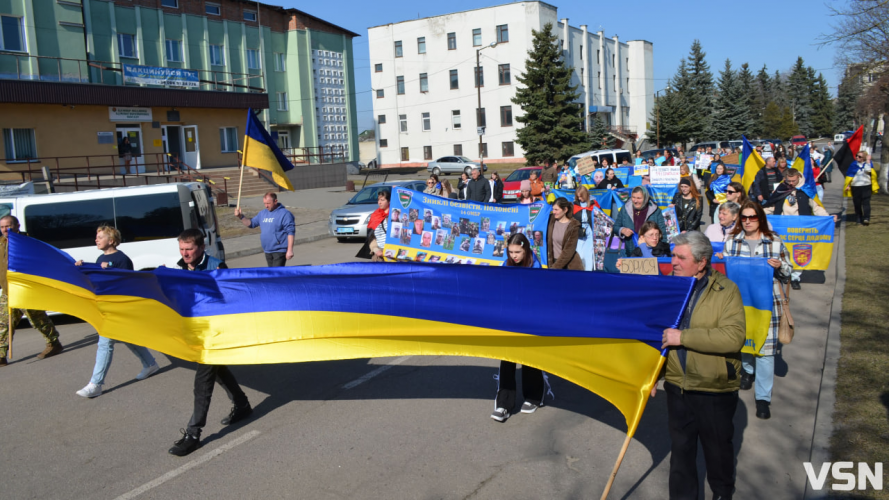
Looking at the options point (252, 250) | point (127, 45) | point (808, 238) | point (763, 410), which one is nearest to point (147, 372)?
point (763, 410)

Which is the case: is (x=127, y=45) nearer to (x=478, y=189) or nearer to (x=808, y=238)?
(x=478, y=189)

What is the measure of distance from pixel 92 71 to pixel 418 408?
3627 centimetres

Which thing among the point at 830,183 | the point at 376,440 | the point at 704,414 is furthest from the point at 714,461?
the point at 830,183

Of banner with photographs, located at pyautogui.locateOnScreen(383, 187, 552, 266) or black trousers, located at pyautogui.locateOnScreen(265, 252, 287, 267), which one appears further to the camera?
banner with photographs, located at pyautogui.locateOnScreen(383, 187, 552, 266)

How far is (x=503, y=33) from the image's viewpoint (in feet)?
208

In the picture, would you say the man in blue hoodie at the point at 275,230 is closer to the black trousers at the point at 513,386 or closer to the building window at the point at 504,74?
the black trousers at the point at 513,386

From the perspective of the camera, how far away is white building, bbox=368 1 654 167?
63.5m

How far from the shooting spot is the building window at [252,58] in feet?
149

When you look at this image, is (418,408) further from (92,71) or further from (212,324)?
(92,71)

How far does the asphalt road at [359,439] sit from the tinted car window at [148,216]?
156 inches

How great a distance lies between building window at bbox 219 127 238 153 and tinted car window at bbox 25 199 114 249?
29798 mm

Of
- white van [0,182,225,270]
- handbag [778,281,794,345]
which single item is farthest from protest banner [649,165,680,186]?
handbag [778,281,794,345]

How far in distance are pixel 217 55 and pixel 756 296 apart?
4257cm

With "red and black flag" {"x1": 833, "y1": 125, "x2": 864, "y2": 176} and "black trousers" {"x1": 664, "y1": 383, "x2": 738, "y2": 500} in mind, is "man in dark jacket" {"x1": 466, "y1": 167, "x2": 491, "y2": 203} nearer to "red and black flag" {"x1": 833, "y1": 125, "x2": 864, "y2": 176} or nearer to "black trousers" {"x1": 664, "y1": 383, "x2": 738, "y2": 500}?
"red and black flag" {"x1": 833, "y1": 125, "x2": 864, "y2": 176}
